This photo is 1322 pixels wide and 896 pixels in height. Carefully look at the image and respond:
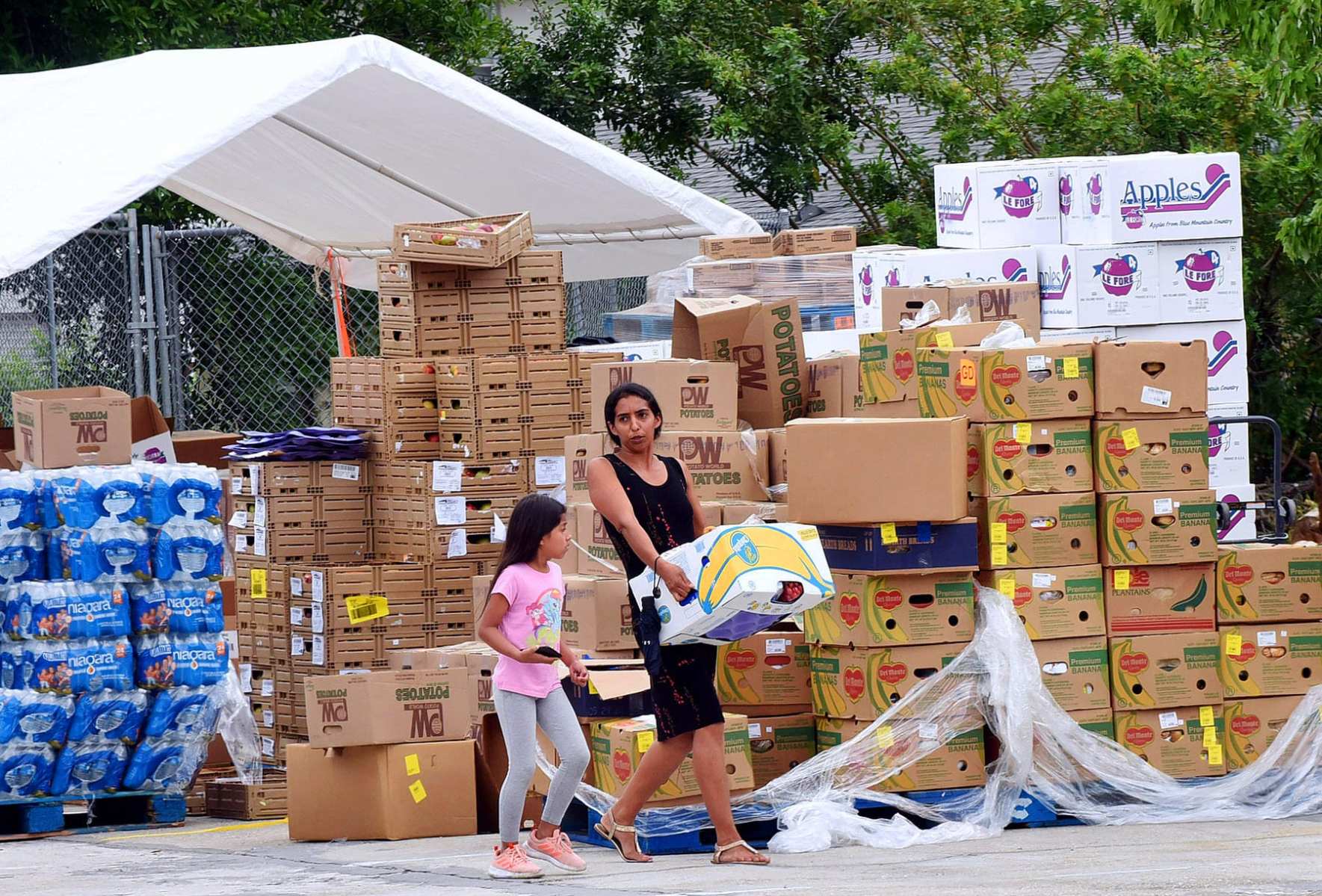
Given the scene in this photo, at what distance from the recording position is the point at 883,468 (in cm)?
727

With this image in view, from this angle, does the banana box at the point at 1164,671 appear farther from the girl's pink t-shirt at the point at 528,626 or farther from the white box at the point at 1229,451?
the girl's pink t-shirt at the point at 528,626

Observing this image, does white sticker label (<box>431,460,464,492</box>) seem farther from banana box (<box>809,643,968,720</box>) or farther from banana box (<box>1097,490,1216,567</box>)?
banana box (<box>1097,490,1216,567</box>)

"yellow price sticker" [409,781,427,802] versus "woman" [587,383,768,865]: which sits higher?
"woman" [587,383,768,865]

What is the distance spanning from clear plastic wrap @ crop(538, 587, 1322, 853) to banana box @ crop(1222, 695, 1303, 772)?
0.25 metres

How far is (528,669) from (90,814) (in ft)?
10.5

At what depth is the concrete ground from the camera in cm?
588

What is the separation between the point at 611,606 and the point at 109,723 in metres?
2.49

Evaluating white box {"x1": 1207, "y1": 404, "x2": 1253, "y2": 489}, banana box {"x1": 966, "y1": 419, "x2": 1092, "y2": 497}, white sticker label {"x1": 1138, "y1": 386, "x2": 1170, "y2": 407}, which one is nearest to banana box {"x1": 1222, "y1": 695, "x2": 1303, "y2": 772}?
banana box {"x1": 966, "y1": 419, "x2": 1092, "y2": 497}

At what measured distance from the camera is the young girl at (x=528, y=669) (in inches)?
248

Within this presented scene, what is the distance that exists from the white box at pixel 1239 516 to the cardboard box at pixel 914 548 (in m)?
2.53

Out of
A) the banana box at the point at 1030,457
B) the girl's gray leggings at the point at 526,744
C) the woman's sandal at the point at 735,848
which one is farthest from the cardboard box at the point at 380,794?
the banana box at the point at 1030,457

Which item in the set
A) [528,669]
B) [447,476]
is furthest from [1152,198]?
[528,669]

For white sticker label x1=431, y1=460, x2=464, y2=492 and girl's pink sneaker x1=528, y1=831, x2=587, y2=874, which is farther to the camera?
white sticker label x1=431, y1=460, x2=464, y2=492

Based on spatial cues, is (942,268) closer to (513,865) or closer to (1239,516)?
(1239,516)
